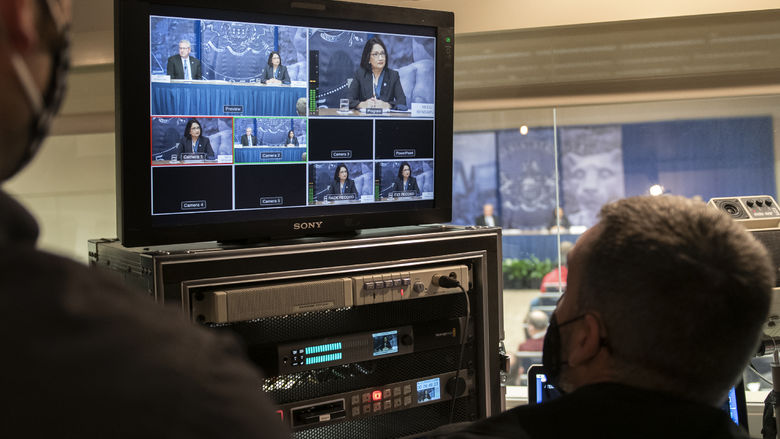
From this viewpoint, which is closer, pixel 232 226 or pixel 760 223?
pixel 232 226

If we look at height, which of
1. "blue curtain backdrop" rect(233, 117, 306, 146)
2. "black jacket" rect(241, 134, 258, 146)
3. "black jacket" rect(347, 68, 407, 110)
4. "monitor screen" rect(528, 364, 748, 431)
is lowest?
"monitor screen" rect(528, 364, 748, 431)

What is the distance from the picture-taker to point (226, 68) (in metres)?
1.96

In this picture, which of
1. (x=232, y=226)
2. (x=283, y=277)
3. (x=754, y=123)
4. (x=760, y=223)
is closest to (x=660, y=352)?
(x=283, y=277)

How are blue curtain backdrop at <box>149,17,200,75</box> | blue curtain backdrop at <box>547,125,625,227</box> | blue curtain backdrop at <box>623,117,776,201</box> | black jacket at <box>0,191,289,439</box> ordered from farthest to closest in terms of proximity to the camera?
blue curtain backdrop at <box>547,125,625,227</box> < blue curtain backdrop at <box>623,117,776,201</box> < blue curtain backdrop at <box>149,17,200,75</box> < black jacket at <box>0,191,289,439</box>

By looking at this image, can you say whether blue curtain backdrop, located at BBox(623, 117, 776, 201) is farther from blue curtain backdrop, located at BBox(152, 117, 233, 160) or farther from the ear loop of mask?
the ear loop of mask

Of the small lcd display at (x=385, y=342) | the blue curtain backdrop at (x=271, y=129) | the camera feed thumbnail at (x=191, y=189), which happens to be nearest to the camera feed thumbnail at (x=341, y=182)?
the blue curtain backdrop at (x=271, y=129)

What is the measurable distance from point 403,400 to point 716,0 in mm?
2335

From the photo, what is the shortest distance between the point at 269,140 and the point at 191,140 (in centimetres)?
22

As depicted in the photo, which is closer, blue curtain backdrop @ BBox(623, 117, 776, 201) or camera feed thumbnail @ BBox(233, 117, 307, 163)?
camera feed thumbnail @ BBox(233, 117, 307, 163)

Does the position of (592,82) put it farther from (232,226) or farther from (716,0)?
(232,226)

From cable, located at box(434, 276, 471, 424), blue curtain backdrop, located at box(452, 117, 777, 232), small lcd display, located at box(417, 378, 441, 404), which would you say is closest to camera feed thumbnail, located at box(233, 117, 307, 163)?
cable, located at box(434, 276, 471, 424)

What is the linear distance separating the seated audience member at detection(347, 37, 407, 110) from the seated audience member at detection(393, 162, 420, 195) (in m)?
0.19

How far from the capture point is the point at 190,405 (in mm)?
424

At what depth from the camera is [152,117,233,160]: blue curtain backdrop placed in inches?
73.8
